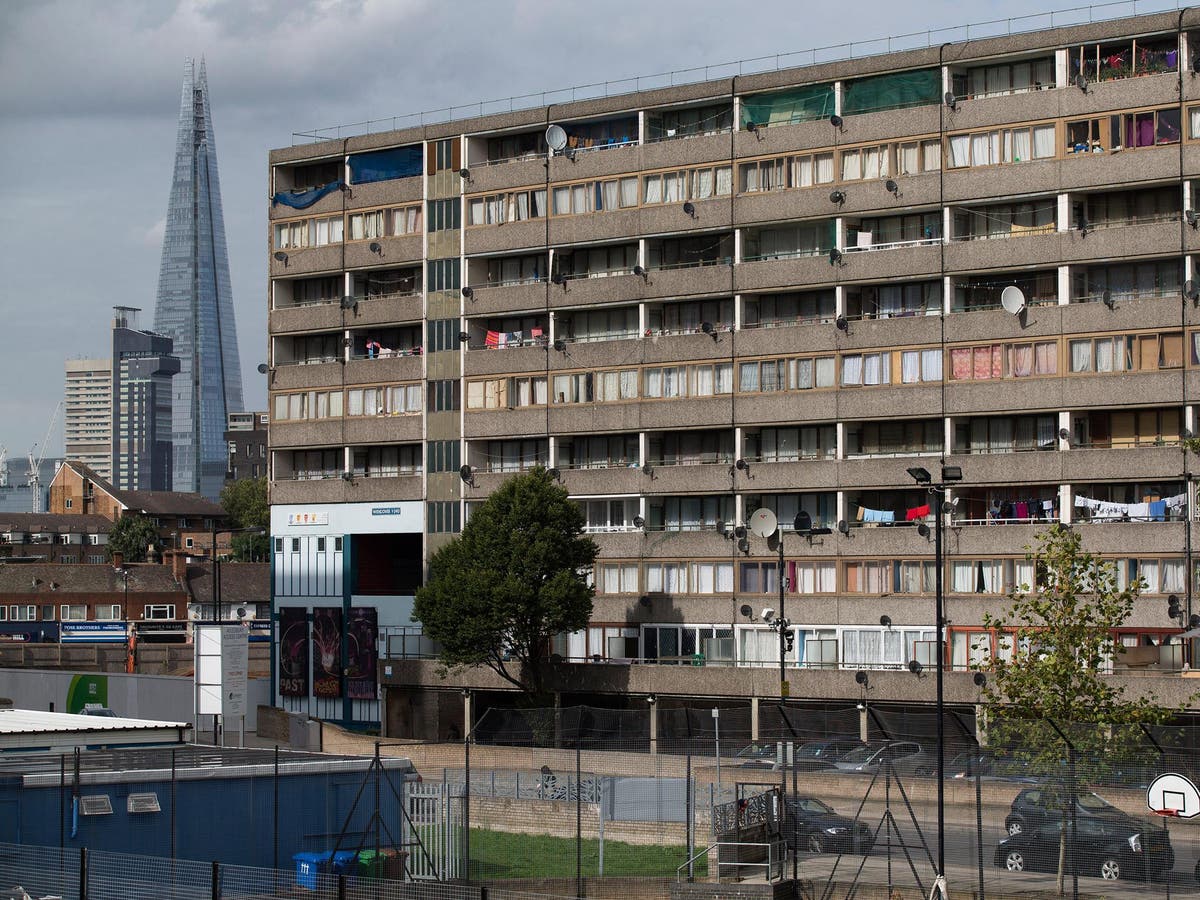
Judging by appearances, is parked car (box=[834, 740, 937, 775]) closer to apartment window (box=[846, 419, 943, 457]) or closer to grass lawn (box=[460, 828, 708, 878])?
grass lawn (box=[460, 828, 708, 878])

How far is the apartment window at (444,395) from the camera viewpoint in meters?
81.5

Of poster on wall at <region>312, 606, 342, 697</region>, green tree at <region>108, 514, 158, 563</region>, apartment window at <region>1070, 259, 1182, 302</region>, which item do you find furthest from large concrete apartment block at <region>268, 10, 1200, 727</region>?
green tree at <region>108, 514, 158, 563</region>

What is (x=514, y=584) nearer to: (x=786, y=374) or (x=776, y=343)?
(x=786, y=374)

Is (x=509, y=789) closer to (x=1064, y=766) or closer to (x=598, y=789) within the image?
(x=598, y=789)

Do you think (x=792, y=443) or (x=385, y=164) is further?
(x=385, y=164)

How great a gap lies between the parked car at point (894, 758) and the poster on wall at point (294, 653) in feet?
140

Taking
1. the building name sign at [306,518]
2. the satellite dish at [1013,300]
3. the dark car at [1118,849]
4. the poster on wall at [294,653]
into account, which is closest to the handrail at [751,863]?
the dark car at [1118,849]

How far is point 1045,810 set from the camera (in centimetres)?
3528

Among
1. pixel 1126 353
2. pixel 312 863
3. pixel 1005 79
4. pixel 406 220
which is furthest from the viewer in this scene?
pixel 406 220

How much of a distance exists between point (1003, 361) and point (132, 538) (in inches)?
5244

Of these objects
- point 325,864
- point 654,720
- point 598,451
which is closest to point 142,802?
point 325,864

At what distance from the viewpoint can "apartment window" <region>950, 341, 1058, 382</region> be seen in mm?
65750

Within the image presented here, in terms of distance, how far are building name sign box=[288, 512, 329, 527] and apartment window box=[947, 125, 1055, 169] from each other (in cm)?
3749

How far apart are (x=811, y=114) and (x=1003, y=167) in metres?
9.39
